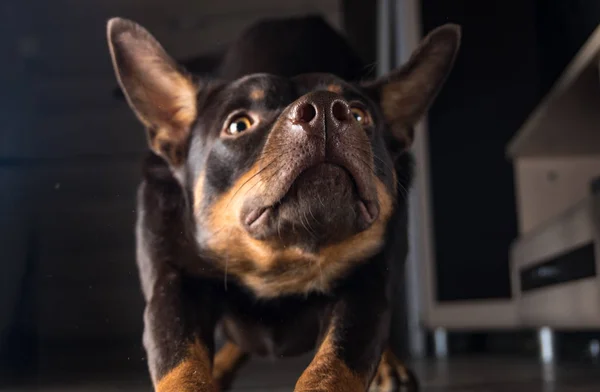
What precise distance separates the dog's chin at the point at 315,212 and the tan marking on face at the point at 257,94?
16cm

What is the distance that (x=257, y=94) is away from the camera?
Result: 0.95m

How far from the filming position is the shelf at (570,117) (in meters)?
1.38

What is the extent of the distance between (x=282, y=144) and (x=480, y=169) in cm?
135

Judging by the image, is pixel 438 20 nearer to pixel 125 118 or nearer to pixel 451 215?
pixel 125 118

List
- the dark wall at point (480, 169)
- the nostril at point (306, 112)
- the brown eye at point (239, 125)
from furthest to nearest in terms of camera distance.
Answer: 1. the dark wall at point (480, 169)
2. the brown eye at point (239, 125)
3. the nostril at point (306, 112)

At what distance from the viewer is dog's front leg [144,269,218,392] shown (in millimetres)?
873

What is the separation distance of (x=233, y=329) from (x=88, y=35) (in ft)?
1.88

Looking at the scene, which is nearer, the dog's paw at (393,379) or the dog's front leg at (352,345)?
the dog's front leg at (352,345)

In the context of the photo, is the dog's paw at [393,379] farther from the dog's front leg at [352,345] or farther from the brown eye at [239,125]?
the brown eye at [239,125]

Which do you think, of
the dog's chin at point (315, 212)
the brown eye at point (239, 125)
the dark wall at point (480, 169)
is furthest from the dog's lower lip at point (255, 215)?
the dark wall at point (480, 169)

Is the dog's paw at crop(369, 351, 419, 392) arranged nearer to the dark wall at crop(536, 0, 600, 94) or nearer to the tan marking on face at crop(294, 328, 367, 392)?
the tan marking on face at crop(294, 328, 367, 392)

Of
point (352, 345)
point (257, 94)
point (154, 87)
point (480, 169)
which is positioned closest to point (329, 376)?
point (352, 345)

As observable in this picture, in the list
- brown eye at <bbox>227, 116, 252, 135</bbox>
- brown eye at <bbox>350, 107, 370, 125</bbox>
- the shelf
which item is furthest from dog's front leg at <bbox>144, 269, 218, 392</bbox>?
the shelf

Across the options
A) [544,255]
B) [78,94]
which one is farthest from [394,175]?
[544,255]
